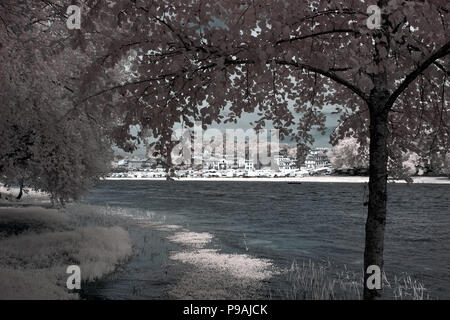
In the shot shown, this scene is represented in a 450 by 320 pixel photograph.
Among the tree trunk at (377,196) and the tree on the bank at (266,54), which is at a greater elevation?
the tree on the bank at (266,54)

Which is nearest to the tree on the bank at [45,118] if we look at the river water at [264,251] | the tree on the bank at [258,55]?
the river water at [264,251]

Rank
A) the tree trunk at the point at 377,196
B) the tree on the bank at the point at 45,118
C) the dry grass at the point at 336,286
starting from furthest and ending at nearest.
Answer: the dry grass at the point at 336,286, the tree on the bank at the point at 45,118, the tree trunk at the point at 377,196

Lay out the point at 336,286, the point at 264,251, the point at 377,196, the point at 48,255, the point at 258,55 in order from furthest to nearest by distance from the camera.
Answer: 1. the point at 264,251
2. the point at 48,255
3. the point at 336,286
4. the point at 377,196
5. the point at 258,55

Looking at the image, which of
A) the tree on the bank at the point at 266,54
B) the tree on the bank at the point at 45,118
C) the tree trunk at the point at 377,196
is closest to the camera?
the tree on the bank at the point at 266,54

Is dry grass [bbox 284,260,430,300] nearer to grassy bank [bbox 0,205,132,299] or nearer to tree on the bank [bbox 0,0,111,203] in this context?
grassy bank [bbox 0,205,132,299]

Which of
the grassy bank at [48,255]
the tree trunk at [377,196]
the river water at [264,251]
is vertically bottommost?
the river water at [264,251]

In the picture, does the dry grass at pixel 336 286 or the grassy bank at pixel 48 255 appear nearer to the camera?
the grassy bank at pixel 48 255

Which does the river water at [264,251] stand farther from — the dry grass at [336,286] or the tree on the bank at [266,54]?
the tree on the bank at [266,54]

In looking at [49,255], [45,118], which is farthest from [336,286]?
[45,118]

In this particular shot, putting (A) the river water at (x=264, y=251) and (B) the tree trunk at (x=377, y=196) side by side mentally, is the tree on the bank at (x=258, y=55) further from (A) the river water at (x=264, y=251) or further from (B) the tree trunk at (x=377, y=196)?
(A) the river water at (x=264, y=251)

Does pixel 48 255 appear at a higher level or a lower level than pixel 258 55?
lower

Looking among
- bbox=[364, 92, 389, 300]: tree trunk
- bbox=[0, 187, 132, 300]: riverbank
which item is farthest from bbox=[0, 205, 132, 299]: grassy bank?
bbox=[364, 92, 389, 300]: tree trunk

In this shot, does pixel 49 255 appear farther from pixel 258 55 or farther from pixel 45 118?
pixel 258 55
